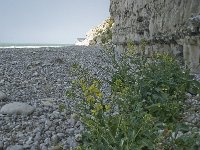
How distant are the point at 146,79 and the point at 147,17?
655cm

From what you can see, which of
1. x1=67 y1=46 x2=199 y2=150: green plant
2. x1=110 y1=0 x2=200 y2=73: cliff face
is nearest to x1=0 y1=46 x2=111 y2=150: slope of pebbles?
x1=67 y1=46 x2=199 y2=150: green plant

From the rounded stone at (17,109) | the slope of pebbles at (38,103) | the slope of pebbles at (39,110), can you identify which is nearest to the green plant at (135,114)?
the slope of pebbles at (39,110)

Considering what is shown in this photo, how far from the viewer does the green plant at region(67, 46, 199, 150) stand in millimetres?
3435

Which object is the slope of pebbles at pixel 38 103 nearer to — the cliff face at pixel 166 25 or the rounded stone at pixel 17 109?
the rounded stone at pixel 17 109

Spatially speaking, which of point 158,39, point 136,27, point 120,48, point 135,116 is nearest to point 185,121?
point 135,116

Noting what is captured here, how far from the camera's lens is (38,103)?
586 centimetres

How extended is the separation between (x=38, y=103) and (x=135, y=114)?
7.17 ft

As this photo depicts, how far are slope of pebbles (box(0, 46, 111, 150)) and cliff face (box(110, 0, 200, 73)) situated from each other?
1759 millimetres

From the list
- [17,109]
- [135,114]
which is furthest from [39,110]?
[135,114]

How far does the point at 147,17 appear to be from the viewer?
1176 centimetres

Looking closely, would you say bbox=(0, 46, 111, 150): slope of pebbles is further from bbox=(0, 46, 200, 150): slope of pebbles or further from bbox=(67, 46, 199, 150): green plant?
bbox=(67, 46, 199, 150): green plant

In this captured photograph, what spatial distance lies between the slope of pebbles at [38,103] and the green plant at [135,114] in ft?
1.44

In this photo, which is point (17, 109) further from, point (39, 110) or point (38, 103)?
point (38, 103)

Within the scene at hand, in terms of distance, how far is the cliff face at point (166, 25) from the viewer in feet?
25.9
